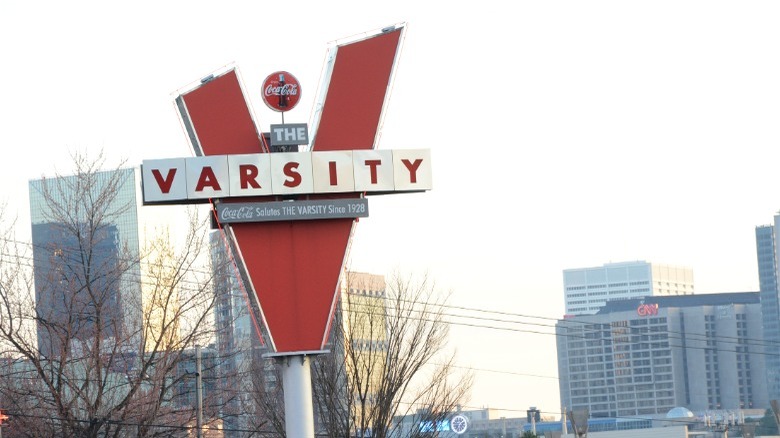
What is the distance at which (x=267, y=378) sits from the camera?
49.8m

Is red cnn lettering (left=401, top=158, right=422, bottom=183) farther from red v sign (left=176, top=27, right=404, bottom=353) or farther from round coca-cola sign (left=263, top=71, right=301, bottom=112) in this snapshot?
round coca-cola sign (left=263, top=71, right=301, bottom=112)

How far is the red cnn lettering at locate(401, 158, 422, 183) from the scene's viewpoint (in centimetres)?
2514

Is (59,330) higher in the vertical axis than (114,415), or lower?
higher

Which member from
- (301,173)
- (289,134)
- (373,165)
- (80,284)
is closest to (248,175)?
(301,173)

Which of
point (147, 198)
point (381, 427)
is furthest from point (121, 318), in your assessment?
point (147, 198)

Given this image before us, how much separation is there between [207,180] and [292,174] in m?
1.52

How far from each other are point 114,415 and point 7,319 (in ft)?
11.7

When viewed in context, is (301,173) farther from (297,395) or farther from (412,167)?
(297,395)

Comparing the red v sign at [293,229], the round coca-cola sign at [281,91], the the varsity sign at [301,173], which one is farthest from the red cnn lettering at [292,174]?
the round coca-cola sign at [281,91]

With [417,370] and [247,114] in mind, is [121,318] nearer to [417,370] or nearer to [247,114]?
[417,370]

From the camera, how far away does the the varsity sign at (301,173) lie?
24.7 metres

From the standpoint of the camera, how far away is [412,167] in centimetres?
2514

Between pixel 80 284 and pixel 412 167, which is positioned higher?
pixel 412 167

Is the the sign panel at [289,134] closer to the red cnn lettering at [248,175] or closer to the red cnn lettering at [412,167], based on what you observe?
the red cnn lettering at [248,175]
